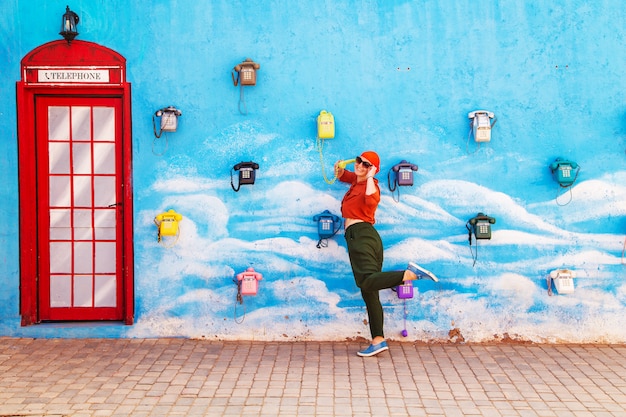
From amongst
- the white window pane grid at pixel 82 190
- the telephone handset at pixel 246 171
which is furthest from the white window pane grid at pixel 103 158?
the telephone handset at pixel 246 171

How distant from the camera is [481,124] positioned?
6723mm

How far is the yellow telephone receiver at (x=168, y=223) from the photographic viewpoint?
22.2ft

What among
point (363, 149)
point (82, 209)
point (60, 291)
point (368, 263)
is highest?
point (363, 149)

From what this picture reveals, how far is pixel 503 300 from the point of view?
698 cm

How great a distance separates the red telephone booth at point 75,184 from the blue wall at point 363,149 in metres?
0.14

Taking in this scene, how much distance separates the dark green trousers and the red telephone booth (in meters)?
2.40

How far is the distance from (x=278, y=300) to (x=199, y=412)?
2124 mm

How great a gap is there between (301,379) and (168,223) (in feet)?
7.26

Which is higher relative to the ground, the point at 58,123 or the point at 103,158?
the point at 58,123

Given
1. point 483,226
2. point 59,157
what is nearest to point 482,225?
point 483,226

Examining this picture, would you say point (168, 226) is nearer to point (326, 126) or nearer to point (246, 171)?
point (246, 171)

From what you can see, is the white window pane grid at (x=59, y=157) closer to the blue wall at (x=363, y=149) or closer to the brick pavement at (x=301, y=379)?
the blue wall at (x=363, y=149)

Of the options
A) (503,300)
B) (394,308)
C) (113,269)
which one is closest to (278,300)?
(394,308)

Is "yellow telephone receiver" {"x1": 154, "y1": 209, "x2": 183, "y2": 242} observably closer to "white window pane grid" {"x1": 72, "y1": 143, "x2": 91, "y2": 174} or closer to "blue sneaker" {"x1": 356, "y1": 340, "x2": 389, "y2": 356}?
"white window pane grid" {"x1": 72, "y1": 143, "x2": 91, "y2": 174}
